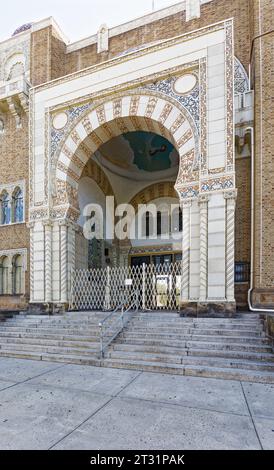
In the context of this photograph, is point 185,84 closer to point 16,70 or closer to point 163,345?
point 163,345

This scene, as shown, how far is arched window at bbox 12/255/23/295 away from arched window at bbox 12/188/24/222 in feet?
5.84

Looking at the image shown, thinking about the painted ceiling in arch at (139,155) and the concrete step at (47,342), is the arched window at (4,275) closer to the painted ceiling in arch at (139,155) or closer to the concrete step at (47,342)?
the concrete step at (47,342)

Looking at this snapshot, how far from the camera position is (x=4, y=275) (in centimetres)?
1337

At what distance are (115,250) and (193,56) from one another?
31.4 feet

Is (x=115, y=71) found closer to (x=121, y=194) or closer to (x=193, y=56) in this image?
(x=193, y=56)

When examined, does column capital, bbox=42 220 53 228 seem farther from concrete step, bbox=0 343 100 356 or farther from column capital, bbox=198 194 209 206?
column capital, bbox=198 194 209 206

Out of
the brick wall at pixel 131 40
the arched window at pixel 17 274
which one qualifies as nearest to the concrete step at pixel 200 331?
the arched window at pixel 17 274

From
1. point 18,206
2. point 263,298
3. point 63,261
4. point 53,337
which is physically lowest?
point 53,337

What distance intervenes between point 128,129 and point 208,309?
685 centimetres

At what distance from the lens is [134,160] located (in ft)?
52.4

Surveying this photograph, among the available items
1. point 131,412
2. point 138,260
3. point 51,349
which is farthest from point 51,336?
point 138,260

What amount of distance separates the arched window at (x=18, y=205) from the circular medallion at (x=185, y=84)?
815cm

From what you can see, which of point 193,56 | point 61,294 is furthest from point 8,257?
point 193,56

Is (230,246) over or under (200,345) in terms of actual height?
over
